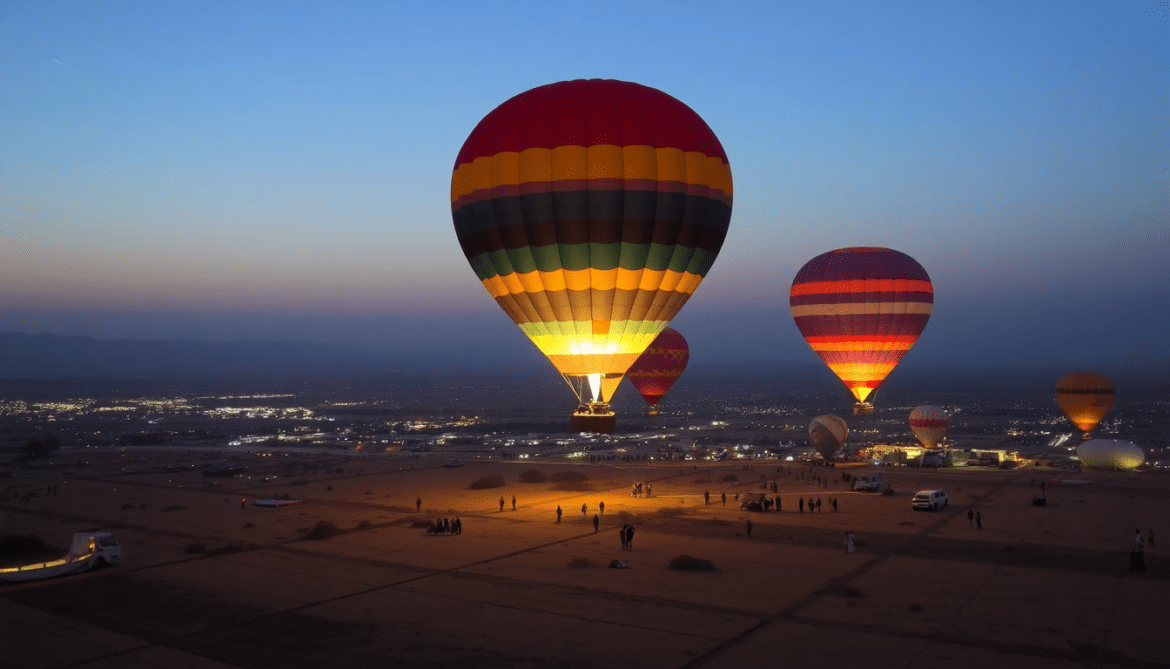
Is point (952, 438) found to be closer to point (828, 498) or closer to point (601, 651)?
point (828, 498)

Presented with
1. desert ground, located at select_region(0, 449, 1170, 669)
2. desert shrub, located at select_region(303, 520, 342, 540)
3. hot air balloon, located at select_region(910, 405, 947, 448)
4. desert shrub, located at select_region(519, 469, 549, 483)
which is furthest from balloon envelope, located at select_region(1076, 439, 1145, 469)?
desert shrub, located at select_region(303, 520, 342, 540)

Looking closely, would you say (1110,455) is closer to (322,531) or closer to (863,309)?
(863,309)

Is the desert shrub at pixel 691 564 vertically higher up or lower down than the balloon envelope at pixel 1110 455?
lower down

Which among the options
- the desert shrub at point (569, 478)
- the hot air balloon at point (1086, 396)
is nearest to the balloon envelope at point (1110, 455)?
the hot air balloon at point (1086, 396)

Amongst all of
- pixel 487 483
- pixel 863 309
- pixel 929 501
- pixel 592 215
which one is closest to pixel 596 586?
pixel 592 215

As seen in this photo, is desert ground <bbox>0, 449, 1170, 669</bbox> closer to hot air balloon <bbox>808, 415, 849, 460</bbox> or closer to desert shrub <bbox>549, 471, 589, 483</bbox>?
desert shrub <bbox>549, 471, 589, 483</bbox>

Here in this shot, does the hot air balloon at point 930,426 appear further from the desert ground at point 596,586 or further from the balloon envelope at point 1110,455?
the desert ground at point 596,586
